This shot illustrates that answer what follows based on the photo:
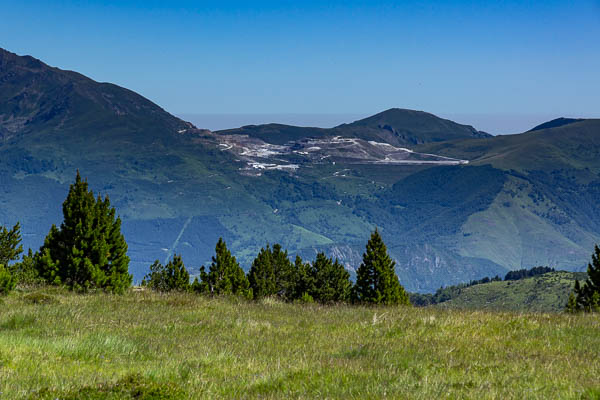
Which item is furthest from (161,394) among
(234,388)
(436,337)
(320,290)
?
(320,290)

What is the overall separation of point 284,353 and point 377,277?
6377 centimetres

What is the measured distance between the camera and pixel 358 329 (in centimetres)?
1468

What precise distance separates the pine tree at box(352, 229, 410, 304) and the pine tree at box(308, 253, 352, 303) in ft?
39.6

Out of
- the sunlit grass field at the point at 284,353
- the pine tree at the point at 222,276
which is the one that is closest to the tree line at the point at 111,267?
the pine tree at the point at 222,276

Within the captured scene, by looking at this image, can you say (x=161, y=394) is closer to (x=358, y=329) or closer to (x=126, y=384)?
(x=126, y=384)

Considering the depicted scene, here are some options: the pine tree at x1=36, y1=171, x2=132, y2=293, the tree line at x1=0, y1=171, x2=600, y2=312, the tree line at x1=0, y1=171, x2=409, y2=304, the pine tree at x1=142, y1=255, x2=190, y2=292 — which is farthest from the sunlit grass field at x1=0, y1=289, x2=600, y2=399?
the pine tree at x1=142, y1=255, x2=190, y2=292

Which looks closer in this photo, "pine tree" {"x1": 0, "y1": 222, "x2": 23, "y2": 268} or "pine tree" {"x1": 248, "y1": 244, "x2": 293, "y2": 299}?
"pine tree" {"x1": 0, "y1": 222, "x2": 23, "y2": 268}

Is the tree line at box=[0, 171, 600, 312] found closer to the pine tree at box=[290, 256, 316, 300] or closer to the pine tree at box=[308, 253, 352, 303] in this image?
the pine tree at box=[290, 256, 316, 300]

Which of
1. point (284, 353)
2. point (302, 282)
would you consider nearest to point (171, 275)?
point (302, 282)

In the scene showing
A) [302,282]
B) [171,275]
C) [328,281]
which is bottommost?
[328,281]

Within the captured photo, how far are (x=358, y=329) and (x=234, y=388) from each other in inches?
259

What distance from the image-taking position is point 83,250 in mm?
31484

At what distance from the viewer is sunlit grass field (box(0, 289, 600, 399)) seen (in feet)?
26.9

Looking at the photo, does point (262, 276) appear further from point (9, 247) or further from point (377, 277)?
point (9, 247)
